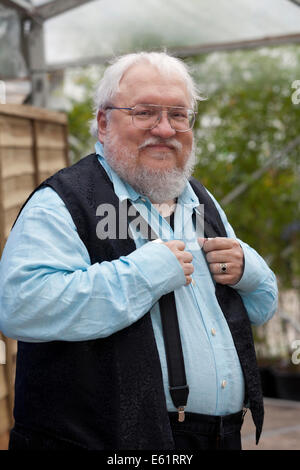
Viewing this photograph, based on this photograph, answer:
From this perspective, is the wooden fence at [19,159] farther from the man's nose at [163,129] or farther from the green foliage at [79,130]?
the green foliage at [79,130]

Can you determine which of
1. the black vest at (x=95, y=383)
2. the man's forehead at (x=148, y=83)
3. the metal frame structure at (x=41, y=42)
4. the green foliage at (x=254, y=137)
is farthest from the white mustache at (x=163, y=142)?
the green foliage at (x=254, y=137)

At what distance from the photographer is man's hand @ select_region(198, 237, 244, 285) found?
1.82 metres

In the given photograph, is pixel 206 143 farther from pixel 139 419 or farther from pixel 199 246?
pixel 139 419

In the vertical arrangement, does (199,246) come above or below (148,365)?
above

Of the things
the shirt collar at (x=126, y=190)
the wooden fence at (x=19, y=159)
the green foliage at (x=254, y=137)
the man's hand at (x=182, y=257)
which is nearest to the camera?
the man's hand at (x=182, y=257)

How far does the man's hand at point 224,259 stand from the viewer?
182 centimetres

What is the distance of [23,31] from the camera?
11.4 feet

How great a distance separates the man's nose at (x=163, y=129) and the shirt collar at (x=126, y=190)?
170 mm

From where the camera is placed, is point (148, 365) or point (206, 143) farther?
point (206, 143)

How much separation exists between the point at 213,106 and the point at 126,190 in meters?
4.27

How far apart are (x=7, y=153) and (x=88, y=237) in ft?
5.17

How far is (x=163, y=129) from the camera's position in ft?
5.85

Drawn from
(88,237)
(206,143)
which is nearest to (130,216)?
(88,237)

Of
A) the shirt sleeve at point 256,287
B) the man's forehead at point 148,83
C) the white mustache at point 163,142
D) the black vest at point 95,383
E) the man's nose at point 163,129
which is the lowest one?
the black vest at point 95,383
